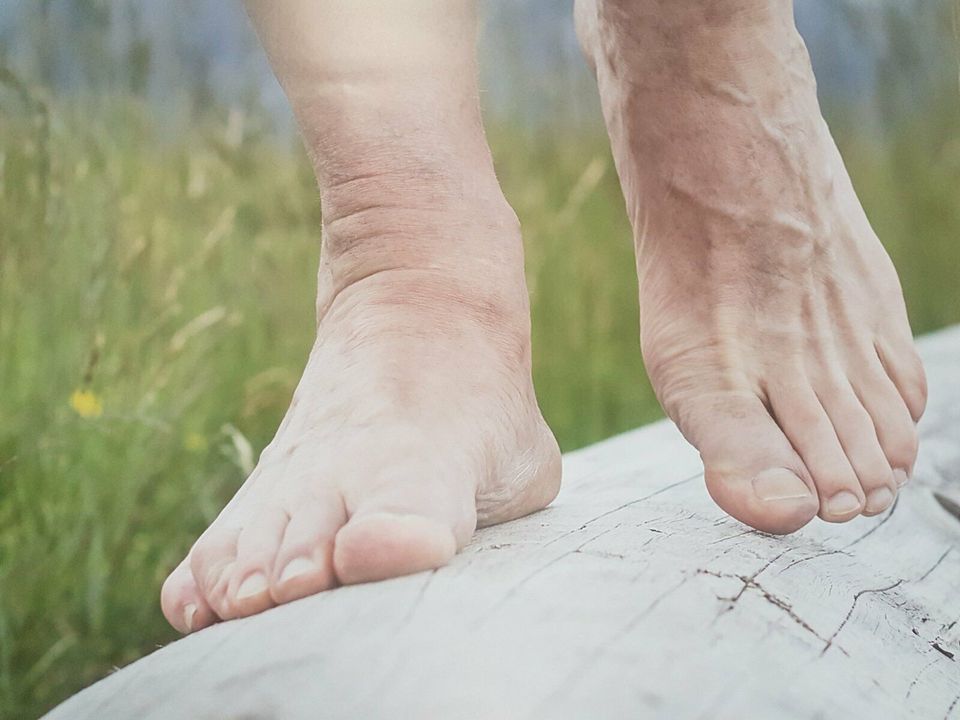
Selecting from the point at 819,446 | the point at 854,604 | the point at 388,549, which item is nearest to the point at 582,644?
the point at 388,549

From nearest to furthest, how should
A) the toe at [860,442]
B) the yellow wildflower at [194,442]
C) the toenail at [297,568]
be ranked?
the toenail at [297,568] → the toe at [860,442] → the yellow wildflower at [194,442]

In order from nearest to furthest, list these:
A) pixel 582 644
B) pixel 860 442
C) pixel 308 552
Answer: pixel 582 644 → pixel 308 552 → pixel 860 442

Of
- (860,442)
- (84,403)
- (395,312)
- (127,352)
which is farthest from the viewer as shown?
(127,352)

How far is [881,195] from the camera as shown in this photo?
83.0 inches

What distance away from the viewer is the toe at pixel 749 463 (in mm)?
768

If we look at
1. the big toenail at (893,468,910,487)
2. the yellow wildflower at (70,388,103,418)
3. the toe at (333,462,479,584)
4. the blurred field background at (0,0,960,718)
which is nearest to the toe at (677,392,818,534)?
the big toenail at (893,468,910,487)

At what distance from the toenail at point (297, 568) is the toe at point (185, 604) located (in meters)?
0.09

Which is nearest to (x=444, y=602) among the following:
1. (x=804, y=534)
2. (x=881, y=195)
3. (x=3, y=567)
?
(x=804, y=534)

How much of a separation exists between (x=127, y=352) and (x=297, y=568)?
2.03 ft

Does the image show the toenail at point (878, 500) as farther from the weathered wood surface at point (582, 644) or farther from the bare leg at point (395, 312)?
the bare leg at point (395, 312)

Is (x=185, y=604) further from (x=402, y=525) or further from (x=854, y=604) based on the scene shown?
(x=854, y=604)

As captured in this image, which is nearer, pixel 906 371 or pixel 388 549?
pixel 388 549

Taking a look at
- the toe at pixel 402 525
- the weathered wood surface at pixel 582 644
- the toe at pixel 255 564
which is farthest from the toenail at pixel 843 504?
the toe at pixel 255 564

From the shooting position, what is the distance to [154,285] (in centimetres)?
117
